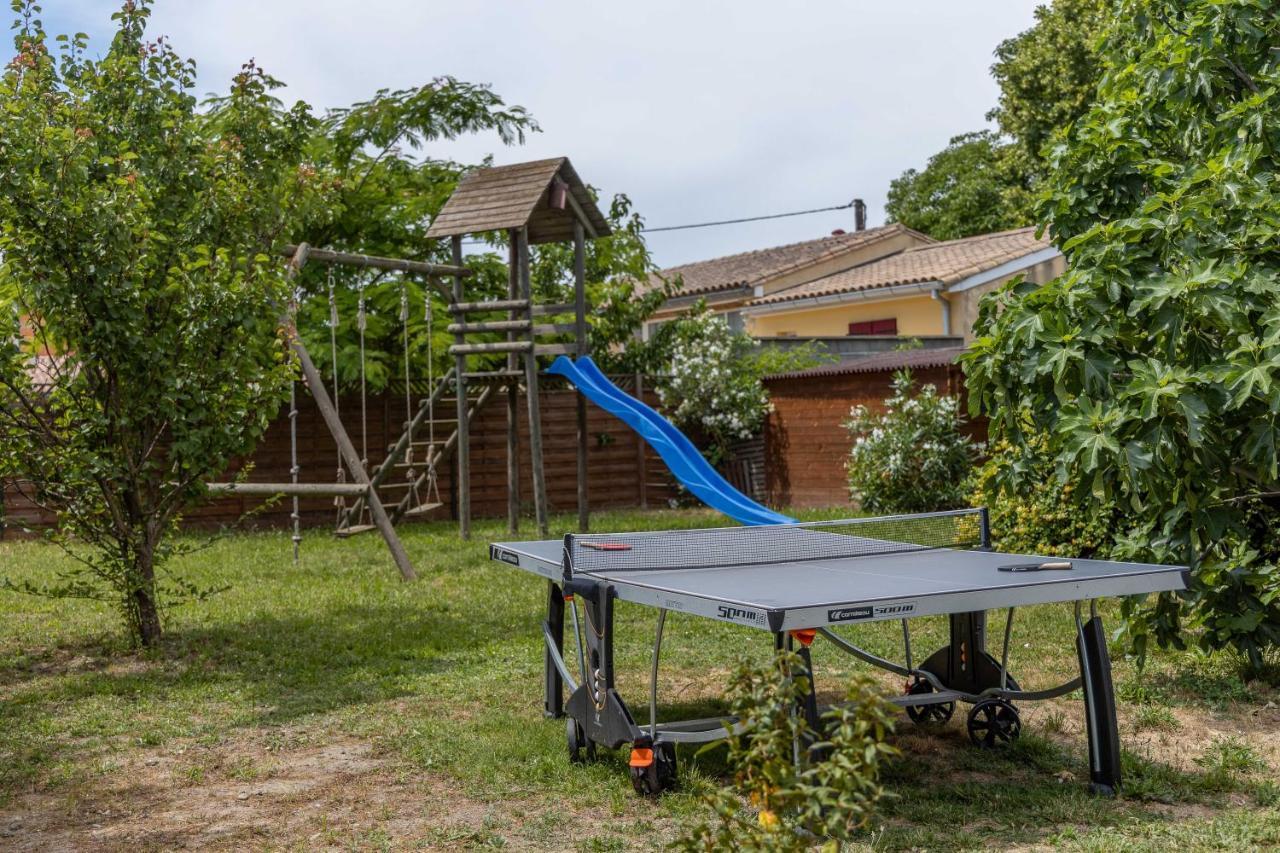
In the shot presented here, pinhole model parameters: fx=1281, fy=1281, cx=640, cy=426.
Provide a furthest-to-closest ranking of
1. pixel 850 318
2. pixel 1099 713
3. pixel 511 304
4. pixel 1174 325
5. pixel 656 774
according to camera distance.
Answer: pixel 850 318 → pixel 511 304 → pixel 1174 325 → pixel 656 774 → pixel 1099 713

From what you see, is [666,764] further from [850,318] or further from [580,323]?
[850,318]

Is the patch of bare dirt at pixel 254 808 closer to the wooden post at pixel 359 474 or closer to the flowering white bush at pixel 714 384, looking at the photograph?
the wooden post at pixel 359 474

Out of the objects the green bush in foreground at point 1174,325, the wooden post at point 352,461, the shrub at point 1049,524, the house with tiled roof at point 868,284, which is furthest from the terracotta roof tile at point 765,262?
the green bush in foreground at point 1174,325

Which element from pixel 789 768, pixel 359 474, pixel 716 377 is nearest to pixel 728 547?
pixel 789 768

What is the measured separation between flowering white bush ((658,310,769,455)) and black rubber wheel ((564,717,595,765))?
1419 centimetres

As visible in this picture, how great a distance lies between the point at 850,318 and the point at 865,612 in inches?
982

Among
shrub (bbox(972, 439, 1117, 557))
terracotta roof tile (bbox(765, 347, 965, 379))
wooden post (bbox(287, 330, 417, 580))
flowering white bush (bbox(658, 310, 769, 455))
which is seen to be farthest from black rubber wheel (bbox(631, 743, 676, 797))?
flowering white bush (bbox(658, 310, 769, 455))

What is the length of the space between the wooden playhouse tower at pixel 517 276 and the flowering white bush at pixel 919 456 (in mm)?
→ 3935

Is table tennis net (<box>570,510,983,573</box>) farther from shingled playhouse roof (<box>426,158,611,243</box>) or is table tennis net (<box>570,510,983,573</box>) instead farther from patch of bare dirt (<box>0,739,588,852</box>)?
shingled playhouse roof (<box>426,158,611,243</box>)

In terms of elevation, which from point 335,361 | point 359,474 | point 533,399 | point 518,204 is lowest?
point 359,474

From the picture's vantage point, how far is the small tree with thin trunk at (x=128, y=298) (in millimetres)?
8469

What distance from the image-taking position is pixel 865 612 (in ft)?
16.3

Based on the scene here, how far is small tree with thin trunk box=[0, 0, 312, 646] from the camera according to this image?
27.8 feet

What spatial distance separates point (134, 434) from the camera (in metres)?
9.30
